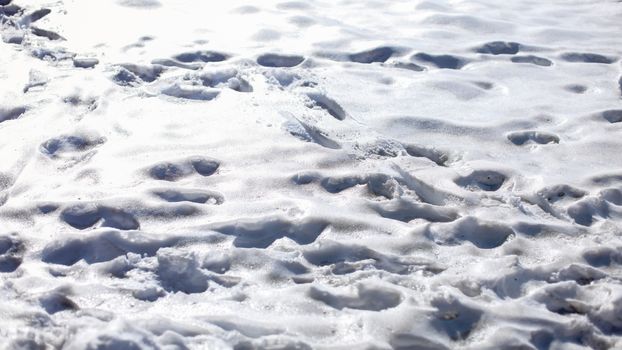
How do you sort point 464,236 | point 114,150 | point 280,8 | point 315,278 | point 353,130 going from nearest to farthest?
point 315,278, point 464,236, point 114,150, point 353,130, point 280,8

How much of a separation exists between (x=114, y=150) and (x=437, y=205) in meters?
1.64

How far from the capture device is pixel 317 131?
4035 millimetres

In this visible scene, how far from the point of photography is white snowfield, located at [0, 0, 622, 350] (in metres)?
2.67

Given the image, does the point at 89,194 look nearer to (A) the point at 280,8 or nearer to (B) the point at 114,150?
(B) the point at 114,150

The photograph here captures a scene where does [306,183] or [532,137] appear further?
[532,137]

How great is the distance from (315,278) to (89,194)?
1190 mm

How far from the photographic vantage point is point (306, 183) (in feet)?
11.7

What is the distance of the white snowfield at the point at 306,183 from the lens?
2666 mm

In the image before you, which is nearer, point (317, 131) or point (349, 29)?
point (317, 131)

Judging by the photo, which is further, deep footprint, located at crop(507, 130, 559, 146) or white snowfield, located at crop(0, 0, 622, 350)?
deep footprint, located at crop(507, 130, 559, 146)

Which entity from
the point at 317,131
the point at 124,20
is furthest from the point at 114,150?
the point at 124,20

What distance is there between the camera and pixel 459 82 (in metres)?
4.77

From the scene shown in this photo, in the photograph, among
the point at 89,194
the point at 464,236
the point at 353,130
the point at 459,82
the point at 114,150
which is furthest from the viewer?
the point at 459,82

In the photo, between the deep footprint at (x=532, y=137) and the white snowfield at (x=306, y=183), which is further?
the deep footprint at (x=532, y=137)
